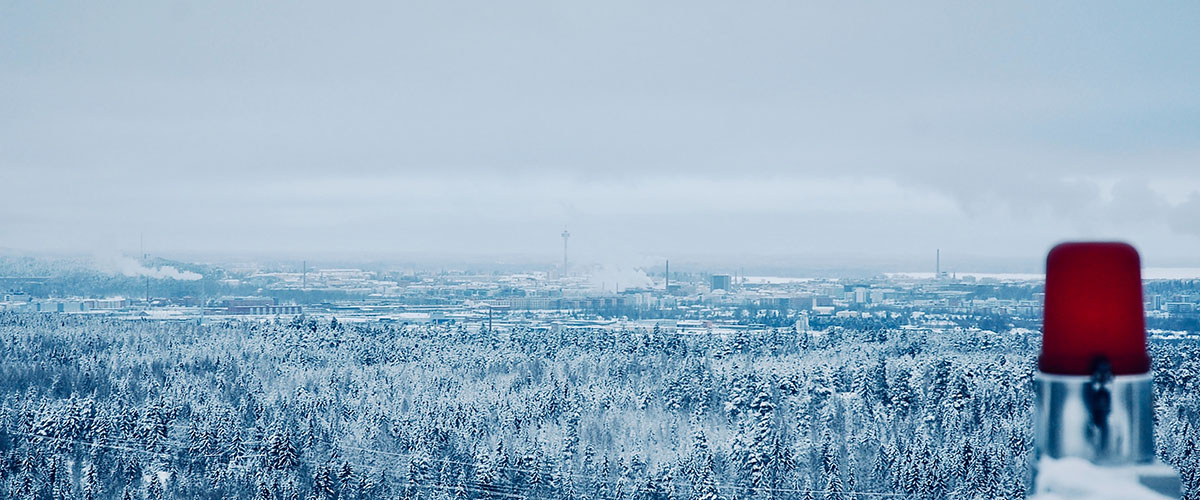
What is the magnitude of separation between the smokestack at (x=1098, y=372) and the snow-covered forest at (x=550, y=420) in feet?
148

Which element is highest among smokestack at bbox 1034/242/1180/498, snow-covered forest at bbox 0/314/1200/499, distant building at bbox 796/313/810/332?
smokestack at bbox 1034/242/1180/498

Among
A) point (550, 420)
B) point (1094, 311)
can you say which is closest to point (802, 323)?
point (550, 420)

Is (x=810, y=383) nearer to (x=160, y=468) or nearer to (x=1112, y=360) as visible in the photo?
(x=160, y=468)

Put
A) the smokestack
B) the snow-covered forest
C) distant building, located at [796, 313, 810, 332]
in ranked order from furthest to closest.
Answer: distant building, located at [796, 313, 810, 332], the snow-covered forest, the smokestack

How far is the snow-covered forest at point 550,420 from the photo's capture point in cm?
A: 6894

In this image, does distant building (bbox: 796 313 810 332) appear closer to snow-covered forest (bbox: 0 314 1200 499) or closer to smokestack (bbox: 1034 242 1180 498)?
snow-covered forest (bbox: 0 314 1200 499)

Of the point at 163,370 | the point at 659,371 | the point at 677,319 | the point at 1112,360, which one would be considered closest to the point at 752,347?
the point at 659,371

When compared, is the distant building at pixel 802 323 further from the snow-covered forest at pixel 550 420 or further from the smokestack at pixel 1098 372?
the smokestack at pixel 1098 372

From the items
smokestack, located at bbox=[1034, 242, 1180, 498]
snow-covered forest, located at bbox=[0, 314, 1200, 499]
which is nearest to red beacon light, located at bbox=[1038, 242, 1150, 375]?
smokestack, located at bbox=[1034, 242, 1180, 498]

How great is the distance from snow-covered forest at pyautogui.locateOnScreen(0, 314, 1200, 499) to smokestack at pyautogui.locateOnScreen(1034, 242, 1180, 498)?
45.0m

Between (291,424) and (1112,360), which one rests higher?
(1112,360)

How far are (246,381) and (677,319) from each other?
8699cm

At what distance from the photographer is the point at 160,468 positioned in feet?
251

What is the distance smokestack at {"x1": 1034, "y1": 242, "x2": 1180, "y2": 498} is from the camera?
2.81 meters
